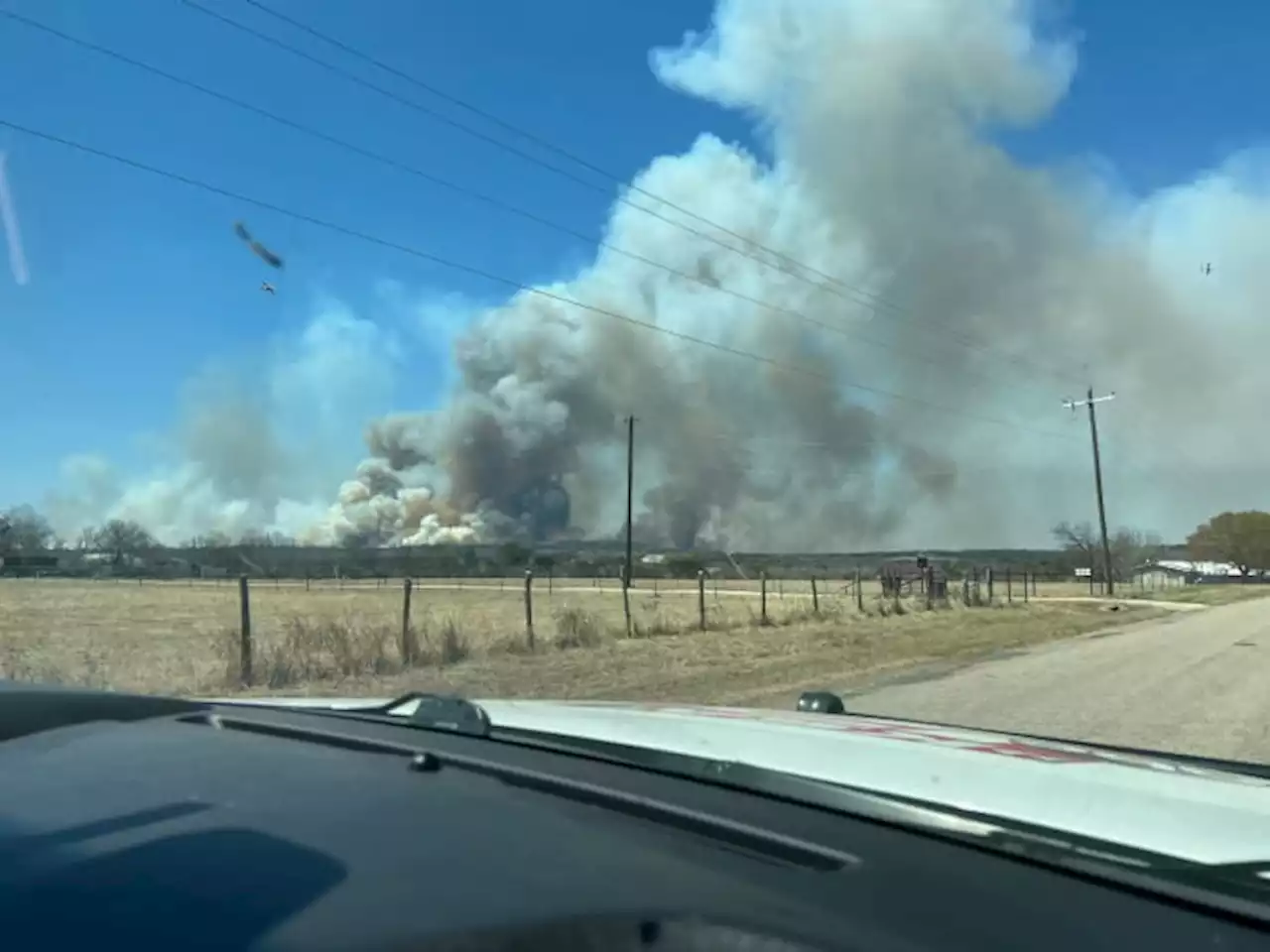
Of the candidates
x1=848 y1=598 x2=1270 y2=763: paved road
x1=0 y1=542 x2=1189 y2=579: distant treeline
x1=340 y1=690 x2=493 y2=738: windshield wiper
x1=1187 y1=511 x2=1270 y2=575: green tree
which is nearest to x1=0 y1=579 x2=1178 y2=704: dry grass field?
x1=848 y1=598 x2=1270 y2=763: paved road

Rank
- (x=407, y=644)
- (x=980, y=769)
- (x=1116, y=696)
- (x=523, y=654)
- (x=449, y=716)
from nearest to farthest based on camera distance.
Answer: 1. (x=980, y=769)
2. (x=449, y=716)
3. (x=1116, y=696)
4. (x=407, y=644)
5. (x=523, y=654)

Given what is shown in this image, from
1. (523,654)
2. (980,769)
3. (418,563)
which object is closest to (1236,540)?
(418,563)

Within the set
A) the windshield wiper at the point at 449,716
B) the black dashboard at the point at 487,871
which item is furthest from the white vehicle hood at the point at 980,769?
the black dashboard at the point at 487,871

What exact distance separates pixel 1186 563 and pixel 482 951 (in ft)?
505

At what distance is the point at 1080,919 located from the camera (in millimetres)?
1576

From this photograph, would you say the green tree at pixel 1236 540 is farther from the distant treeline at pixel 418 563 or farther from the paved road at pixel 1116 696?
the paved road at pixel 1116 696

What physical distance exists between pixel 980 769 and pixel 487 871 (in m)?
1.29

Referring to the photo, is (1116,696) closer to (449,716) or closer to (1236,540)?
(449,716)

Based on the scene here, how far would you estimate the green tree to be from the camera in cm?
12769

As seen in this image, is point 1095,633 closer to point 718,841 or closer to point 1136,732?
point 1136,732

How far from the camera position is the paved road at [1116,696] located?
1109cm

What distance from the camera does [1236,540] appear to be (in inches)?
5133

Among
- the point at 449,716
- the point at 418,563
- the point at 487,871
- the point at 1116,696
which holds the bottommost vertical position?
the point at 1116,696

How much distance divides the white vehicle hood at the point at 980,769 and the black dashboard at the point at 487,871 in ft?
0.90
